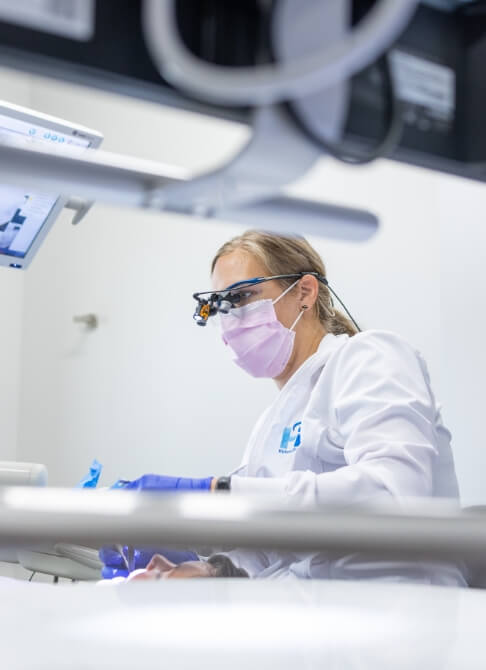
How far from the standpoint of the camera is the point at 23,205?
1.23 metres

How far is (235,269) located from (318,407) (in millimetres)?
370

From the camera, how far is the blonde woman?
981 millimetres

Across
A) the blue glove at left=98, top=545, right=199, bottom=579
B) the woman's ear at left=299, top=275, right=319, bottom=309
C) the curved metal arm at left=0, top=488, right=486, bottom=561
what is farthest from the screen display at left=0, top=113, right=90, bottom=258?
the curved metal arm at left=0, top=488, right=486, bottom=561

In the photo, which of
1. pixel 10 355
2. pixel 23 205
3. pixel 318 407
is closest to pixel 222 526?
pixel 318 407

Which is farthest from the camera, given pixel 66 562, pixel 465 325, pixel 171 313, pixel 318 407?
pixel 171 313

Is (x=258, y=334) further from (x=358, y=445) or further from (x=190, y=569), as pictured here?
(x=190, y=569)

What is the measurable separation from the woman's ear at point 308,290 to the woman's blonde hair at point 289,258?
0.08ft

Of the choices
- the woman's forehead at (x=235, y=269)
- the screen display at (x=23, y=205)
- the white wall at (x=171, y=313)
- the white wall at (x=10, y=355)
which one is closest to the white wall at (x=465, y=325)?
the white wall at (x=171, y=313)

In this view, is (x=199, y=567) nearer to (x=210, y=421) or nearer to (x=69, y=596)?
(x=69, y=596)

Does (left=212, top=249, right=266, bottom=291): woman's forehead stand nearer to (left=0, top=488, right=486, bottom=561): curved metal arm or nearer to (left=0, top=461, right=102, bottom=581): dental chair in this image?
(left=0, top=461, right=102, bottom=581): dental chair

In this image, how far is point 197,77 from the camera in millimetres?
374

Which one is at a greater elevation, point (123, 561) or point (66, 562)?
point (123, 561)

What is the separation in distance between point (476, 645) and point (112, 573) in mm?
849

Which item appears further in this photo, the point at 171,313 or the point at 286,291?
the point at 171,313
